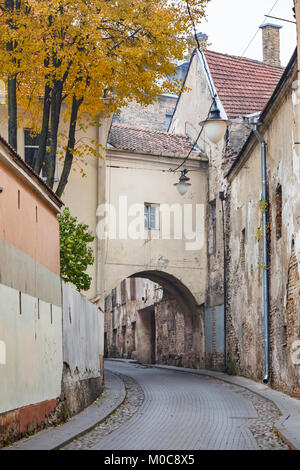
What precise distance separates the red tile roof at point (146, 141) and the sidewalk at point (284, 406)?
26.1 feet

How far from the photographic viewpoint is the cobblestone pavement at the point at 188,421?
867 cm

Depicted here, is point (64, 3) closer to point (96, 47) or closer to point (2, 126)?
point (96, 47)

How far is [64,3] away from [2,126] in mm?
7277

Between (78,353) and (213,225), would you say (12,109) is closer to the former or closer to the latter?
(78,353)

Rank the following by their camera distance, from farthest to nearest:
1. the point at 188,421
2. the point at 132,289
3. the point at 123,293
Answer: the point at 123,293 < the point at 132,289 < the point at 188,421

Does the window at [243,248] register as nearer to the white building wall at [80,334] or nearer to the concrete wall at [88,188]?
the concrete wall at [88,188]

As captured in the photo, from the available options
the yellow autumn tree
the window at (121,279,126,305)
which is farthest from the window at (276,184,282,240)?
the window at (121,279,126,305)

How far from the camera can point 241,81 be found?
26656mm

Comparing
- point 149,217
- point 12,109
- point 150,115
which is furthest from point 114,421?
point 150,115

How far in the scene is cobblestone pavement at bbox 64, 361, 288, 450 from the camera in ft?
28.5

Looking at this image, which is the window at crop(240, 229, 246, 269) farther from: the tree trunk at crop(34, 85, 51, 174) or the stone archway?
the tree trunk at crop(34, 85, 51, 174)

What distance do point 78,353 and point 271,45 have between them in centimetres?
2208

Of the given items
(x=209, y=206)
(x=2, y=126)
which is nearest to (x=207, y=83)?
(x=209, y=206)

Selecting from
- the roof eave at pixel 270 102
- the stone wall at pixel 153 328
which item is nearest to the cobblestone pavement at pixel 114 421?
the roof eave at pixel 270 102
